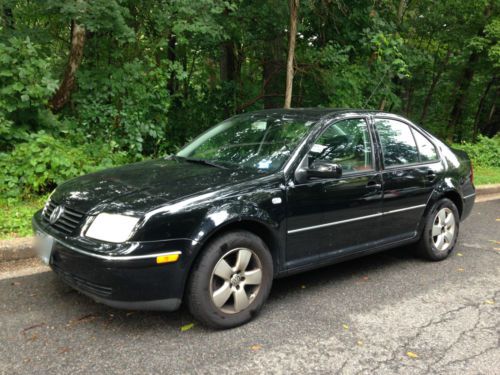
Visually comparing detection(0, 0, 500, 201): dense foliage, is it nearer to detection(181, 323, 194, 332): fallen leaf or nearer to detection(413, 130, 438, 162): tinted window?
detection(181, 323, 194, 332): fallen leaf

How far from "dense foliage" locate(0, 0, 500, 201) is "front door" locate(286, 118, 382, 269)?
3.74m

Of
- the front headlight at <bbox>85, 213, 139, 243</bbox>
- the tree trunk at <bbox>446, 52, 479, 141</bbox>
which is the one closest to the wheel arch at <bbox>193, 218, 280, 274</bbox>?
the front headlight at <bbox>85, 213, 139, 243</bbox>

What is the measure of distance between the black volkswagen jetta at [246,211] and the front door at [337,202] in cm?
1

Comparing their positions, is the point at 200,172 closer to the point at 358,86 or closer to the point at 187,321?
the point at 187,321

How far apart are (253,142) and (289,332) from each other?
1.66 meters

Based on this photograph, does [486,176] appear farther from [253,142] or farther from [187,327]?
[187,327]

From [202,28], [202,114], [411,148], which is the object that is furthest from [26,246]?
[202,114]

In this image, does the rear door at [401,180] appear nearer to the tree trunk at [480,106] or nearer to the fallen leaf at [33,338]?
the fallen leaf at [33,338]

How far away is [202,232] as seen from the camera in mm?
3115

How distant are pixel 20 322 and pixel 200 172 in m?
1.68

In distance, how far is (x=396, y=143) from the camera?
463 centimetres

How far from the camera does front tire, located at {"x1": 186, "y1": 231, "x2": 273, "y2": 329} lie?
3162mm

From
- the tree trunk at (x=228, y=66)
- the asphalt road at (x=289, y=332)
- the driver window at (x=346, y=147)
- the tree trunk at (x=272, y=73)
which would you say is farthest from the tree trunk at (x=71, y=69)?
the driver window at (x=346, y=147)

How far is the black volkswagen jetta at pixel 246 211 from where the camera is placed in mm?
3002
